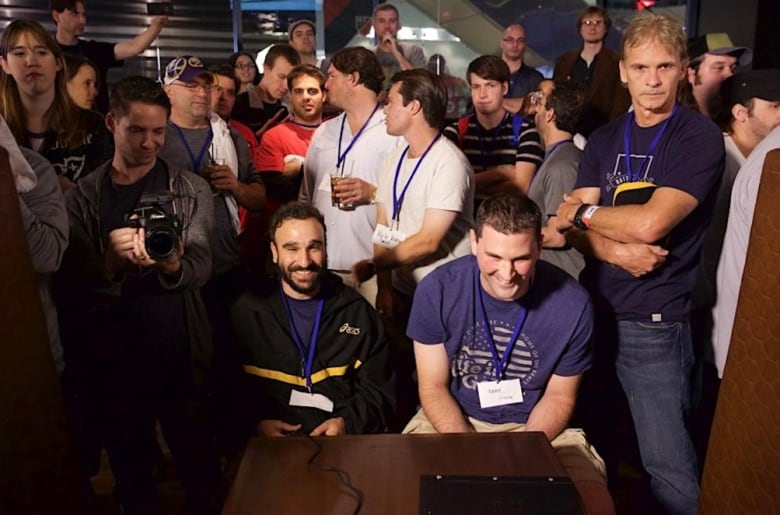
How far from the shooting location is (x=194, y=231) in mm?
2215

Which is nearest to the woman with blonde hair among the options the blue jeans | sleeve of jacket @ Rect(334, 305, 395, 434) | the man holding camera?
the man holding camera

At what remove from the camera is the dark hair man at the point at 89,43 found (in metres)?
3.68

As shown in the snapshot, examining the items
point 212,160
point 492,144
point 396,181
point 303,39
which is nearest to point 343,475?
point 396,181

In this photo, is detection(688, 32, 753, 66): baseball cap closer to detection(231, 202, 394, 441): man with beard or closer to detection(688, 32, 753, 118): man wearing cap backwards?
detection(688, 32, 753, 118): man wearing cap backwards

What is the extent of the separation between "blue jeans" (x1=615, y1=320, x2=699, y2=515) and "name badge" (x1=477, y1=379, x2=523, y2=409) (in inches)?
13.4

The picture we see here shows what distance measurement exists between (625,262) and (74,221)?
1647mm

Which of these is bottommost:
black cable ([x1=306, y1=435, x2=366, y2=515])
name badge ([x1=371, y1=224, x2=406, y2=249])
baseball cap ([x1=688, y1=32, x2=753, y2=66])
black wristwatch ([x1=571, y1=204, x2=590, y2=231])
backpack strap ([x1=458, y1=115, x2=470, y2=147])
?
black cable ([x1=306, y1=435, x2=366, y2=515])

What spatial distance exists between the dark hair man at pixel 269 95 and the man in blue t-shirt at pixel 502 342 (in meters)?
2.12

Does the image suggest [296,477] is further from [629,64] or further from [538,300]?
[629,64]

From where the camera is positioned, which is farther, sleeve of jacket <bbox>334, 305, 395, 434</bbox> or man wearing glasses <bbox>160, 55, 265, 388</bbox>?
man wearing glasses <bbox>160, 55, 265, 388</bbox>

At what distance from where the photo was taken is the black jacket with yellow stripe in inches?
86.9

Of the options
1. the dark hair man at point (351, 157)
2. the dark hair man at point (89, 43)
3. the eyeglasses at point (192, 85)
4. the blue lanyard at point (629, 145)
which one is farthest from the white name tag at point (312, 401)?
the dark hair man at point (89, 43)

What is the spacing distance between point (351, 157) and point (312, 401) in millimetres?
1173

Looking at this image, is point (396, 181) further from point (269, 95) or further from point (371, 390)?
point (269, 95)
